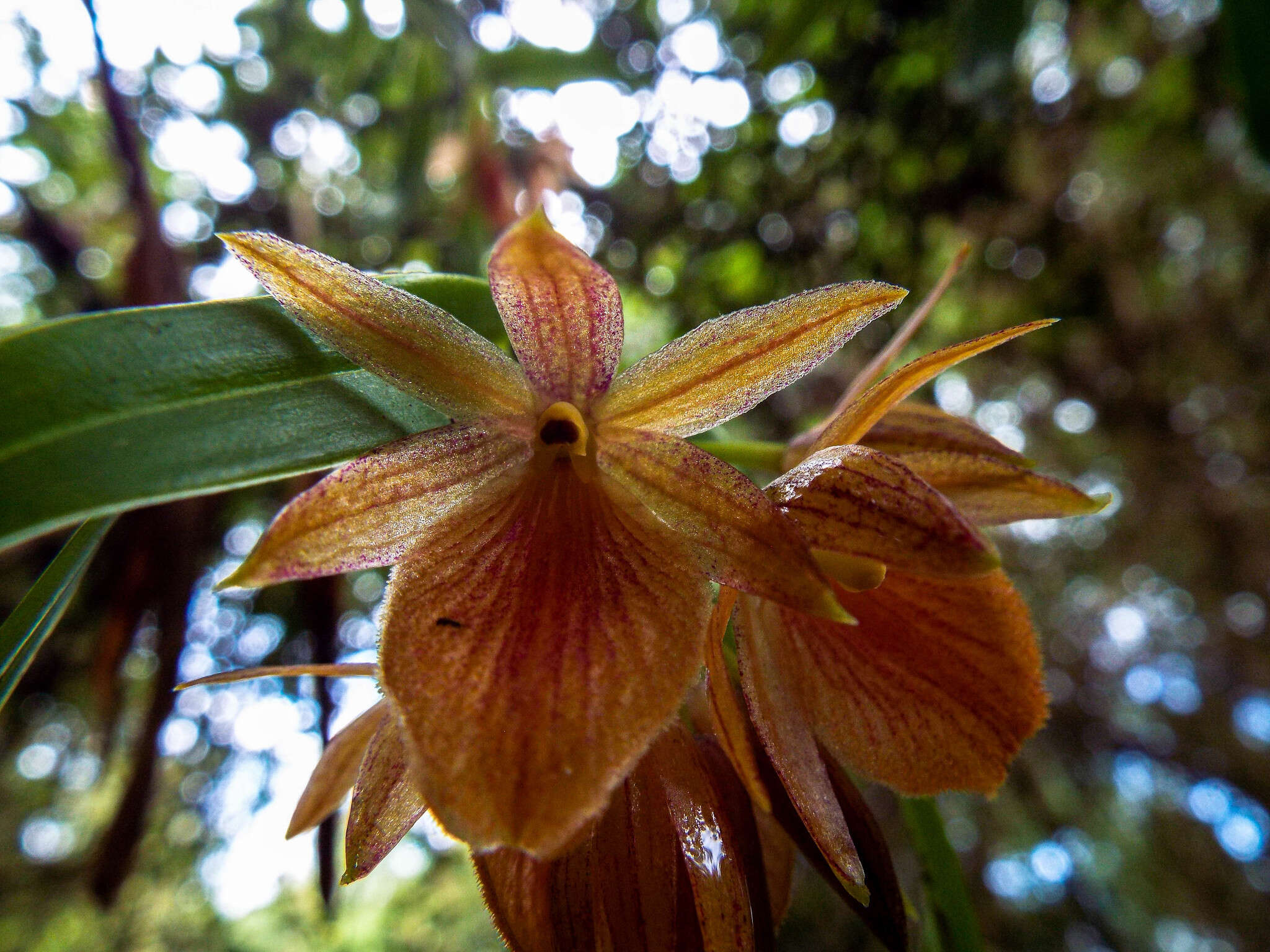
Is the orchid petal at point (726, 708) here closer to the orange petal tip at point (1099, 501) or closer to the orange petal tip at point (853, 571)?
the orange petal tip at point (853, 571)

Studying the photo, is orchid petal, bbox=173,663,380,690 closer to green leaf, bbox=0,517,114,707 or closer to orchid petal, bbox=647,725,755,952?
green leaf, bbox=0,517,114,707

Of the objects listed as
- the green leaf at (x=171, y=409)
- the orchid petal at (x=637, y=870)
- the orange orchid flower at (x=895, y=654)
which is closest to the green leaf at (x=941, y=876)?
the orange orchid flower at (x=895, y=654)

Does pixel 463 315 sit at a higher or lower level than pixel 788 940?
higher

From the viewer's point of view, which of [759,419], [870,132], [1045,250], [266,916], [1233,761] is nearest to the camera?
[870,132]

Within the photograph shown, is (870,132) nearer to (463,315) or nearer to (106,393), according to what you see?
(463,315)

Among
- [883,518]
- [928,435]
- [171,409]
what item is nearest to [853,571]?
[883,518]

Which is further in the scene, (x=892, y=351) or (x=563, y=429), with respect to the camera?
(x=892, y=351)

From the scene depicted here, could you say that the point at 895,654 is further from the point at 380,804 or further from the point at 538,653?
the point at 380,804

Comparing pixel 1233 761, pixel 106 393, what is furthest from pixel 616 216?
pixel 1233 761
